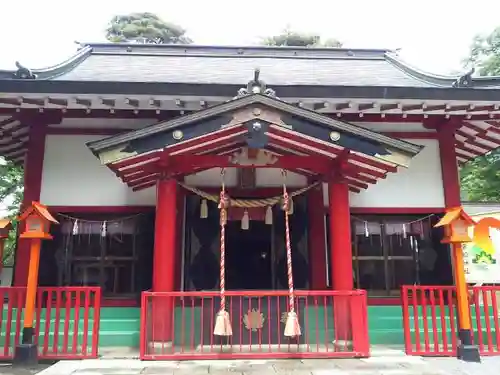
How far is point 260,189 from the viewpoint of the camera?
25.7 ft

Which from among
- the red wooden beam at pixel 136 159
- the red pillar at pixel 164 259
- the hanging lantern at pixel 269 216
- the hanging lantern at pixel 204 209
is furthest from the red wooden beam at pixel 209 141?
the hanging lantern at pixel 269 216

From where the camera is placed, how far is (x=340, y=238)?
6.52 m

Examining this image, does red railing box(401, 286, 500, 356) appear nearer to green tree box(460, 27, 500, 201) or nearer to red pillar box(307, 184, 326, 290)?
red pillar box(307, 184, 326, 290)

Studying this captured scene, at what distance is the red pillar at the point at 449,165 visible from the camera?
7801 millimetres

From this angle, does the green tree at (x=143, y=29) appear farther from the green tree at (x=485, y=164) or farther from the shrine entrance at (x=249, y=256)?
the shrine entrance at (x=249, y=256)

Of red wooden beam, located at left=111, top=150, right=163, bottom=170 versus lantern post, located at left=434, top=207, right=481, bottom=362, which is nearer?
red wooden beam, located at left=111, top=150, right=163, bottom=170

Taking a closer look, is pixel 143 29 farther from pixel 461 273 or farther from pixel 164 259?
pixel 461 273

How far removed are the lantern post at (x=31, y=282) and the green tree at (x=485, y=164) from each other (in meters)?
15.6

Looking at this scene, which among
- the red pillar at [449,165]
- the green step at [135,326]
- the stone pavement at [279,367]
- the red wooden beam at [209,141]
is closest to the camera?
the stone pavement at [279,367]

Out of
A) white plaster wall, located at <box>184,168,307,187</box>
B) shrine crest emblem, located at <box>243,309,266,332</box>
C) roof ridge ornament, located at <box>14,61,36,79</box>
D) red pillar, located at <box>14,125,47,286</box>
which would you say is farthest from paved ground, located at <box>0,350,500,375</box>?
roof ridge ornament, located at <box>14,61,36,79</box>

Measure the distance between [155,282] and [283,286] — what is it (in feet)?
8.07

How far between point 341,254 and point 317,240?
131 centimetres

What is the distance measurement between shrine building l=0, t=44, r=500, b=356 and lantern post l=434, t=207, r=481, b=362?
1.03 metres

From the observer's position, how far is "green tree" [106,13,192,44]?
87.9ft
